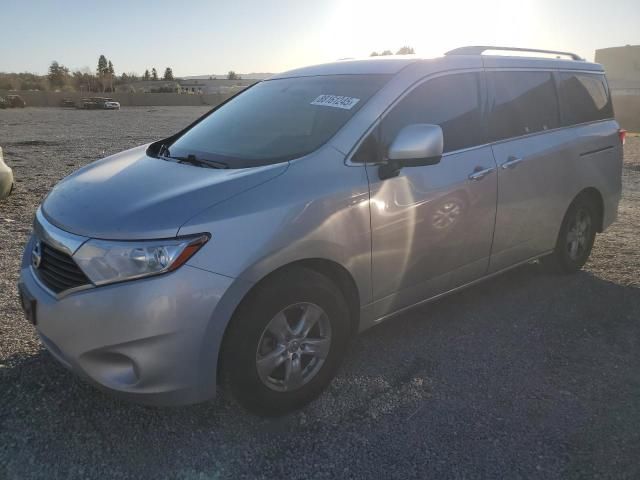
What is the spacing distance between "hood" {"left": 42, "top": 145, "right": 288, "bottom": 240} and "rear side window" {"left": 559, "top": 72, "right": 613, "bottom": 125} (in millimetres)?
2874

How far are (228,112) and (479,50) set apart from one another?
1.83 metres

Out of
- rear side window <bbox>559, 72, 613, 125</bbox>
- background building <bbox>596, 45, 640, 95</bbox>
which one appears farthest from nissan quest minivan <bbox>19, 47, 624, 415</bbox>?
background building <bbox>596, 45, 640, 95</bbox>

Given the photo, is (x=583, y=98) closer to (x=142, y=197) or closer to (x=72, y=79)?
(x=142, y=197)

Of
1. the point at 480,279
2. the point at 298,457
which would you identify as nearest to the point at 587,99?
the point at 480,279

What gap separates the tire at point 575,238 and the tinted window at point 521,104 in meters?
0.80

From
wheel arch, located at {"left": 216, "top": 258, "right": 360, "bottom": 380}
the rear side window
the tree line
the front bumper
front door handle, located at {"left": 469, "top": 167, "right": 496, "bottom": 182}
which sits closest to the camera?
the front bumper

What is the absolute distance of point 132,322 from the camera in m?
2.37

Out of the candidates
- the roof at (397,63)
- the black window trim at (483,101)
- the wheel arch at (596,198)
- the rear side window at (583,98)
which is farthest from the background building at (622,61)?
the roof at (397,63)

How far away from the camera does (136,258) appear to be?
2.39 m

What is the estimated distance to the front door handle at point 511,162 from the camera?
3830 mm

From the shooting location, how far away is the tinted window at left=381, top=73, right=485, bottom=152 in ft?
10.8

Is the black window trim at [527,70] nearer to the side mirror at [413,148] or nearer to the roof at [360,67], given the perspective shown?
the roof at [360,67]

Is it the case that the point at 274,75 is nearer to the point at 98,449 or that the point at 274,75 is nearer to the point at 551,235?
the point at 551,235

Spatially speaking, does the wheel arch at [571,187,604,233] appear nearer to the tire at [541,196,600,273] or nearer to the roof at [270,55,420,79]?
the tire at [541,196,600,273]
